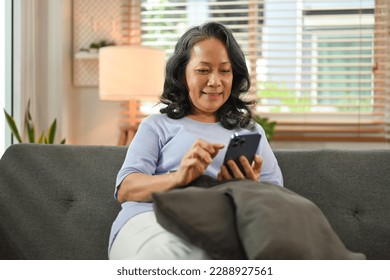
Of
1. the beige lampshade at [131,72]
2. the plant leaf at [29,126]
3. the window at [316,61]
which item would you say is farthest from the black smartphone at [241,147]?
the window at [316,61]

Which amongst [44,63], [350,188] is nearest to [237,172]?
[350,188]

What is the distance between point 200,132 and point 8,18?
236cm

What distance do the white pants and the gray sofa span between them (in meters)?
0.32

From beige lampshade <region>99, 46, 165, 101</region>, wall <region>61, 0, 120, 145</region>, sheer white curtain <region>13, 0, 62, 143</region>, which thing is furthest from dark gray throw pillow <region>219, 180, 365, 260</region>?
wall <region>61, 0, 120, 145</region>

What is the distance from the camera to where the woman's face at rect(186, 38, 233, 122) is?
1649mm

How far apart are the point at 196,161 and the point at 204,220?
19 centimetres

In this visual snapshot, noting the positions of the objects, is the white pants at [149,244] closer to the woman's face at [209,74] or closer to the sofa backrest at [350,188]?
the woman's face at [209,74]

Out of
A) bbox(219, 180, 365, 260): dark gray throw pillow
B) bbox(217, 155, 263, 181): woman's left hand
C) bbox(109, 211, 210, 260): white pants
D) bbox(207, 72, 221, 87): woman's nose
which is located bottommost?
bbox(109, 211, 210, 260): white pants

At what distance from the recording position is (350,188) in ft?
5.97

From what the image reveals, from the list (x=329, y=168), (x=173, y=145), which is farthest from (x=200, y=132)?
(x=329, y=168)

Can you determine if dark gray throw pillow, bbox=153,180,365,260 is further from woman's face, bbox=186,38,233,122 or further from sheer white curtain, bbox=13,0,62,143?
sheer white curtain, bbox=13,0,62,143

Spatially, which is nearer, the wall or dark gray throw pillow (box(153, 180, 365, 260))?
dark gray throw pillow (box(153, 180, 365, 260))

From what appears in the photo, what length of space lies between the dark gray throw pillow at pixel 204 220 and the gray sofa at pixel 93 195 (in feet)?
2.07

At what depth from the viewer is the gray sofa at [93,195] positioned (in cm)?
179
